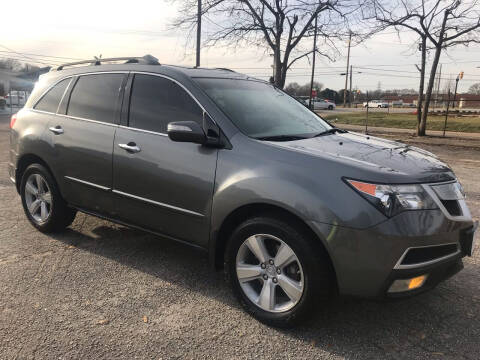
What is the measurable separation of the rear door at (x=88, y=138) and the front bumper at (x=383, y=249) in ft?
6.89

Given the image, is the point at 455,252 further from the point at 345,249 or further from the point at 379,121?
the point at 379,121

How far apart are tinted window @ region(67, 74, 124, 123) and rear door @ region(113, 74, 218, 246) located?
0.77 feet

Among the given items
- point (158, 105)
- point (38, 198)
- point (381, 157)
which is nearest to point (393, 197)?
point (381, 157)

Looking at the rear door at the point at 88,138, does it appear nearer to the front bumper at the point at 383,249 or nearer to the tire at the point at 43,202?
the tire at the point at 43,202

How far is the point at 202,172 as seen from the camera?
3.15 meters

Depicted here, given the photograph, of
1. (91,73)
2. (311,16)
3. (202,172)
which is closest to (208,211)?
(202,172)

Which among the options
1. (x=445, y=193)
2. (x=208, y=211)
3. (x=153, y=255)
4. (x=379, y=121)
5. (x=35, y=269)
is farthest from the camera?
(x=379, y=121)

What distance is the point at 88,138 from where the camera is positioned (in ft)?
12.9

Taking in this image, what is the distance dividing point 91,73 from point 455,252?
11.6 feet

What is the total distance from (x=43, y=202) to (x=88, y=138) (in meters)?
1.13

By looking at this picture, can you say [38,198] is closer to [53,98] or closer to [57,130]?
[57,130]

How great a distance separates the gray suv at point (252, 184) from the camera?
255 centimetres

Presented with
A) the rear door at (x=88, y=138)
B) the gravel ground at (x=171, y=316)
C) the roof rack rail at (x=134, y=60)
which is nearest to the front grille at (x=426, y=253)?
the gravel ground at (x=171, y=316)

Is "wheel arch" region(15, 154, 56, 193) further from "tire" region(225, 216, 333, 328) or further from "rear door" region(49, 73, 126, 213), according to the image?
"tire" region(225, 216, 333, 328)
